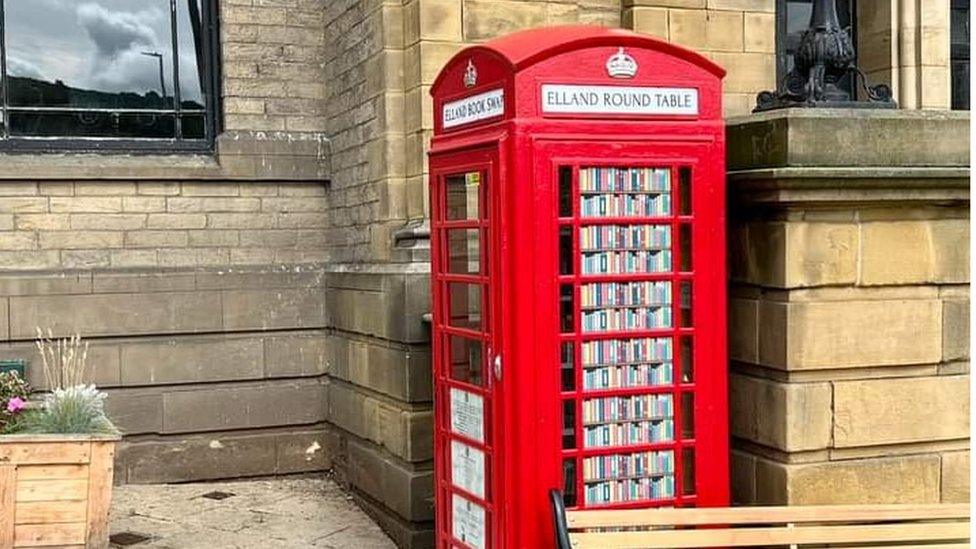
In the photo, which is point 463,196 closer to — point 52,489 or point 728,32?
point 52,489

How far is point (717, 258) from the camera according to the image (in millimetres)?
4137

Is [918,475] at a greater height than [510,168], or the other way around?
[510,168]

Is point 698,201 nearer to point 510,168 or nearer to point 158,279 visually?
point 510,168

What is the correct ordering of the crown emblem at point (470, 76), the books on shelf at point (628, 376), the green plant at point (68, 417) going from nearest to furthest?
the books on shelf at point (628, 376) < the crown emblem at point (470, 76) < the green plant at point (68, 417)

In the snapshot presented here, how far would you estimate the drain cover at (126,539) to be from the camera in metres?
6.32

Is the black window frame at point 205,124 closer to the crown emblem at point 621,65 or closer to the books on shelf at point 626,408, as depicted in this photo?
the crown emblem at point 621,65

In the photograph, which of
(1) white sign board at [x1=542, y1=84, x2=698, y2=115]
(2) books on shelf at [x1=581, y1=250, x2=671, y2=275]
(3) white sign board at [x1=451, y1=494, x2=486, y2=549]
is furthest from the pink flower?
(1) white sign board at [x1=542, y1=84, x2=698, y2=115]

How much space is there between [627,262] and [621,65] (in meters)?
0.71

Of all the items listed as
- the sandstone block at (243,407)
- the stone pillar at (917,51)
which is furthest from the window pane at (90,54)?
the stone pillar at (917,51)

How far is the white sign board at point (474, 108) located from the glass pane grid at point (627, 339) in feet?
1.20

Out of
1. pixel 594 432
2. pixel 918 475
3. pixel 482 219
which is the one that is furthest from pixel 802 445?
pixel 482 219

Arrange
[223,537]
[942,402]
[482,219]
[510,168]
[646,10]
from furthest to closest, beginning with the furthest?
[646,10] < [223,537] < [942,402] < [482,219] < [510,168]

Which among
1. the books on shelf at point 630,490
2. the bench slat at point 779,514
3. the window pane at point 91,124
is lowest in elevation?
the bench slat at point 779,514

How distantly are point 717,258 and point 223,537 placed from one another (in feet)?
12.2
